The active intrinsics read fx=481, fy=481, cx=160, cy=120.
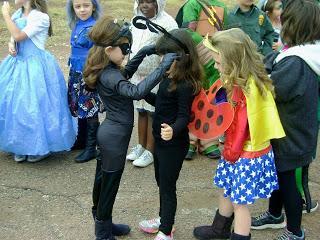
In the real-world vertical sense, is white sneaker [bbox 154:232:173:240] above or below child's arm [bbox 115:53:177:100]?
below

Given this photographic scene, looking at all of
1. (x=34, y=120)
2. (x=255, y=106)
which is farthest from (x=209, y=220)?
(x=34, y=120)

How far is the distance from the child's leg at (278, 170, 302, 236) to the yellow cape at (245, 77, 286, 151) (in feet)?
1.40

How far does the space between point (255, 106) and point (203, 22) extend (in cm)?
176

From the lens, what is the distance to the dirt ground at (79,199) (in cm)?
355

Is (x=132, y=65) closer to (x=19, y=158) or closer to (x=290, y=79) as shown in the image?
(x=290, y=79)

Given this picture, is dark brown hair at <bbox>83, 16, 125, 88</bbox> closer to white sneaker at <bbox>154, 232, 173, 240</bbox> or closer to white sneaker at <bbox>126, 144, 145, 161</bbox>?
white sneaker at <bbox>154, 232, 173, 240</bbox>

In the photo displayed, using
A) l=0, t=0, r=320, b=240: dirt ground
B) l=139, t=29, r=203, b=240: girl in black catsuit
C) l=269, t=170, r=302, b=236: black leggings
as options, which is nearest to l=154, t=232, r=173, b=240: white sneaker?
l=139, t=29, r=203, b=240: girl in black catsuit

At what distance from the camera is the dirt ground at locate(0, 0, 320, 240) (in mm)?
3553

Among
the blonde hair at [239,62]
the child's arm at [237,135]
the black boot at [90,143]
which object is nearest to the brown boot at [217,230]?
the child's arm at [237,135]

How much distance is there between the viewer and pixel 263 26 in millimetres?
4750

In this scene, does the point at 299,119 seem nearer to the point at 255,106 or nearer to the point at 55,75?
the point at 255,106

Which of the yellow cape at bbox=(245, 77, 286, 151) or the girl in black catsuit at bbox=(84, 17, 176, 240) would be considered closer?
the yellow cape at bbox=(245, 77, 286, 151)

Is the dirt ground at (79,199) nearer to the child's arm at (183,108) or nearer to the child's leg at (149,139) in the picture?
the child's leg at (149,139)

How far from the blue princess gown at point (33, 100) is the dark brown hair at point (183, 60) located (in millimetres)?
1817
